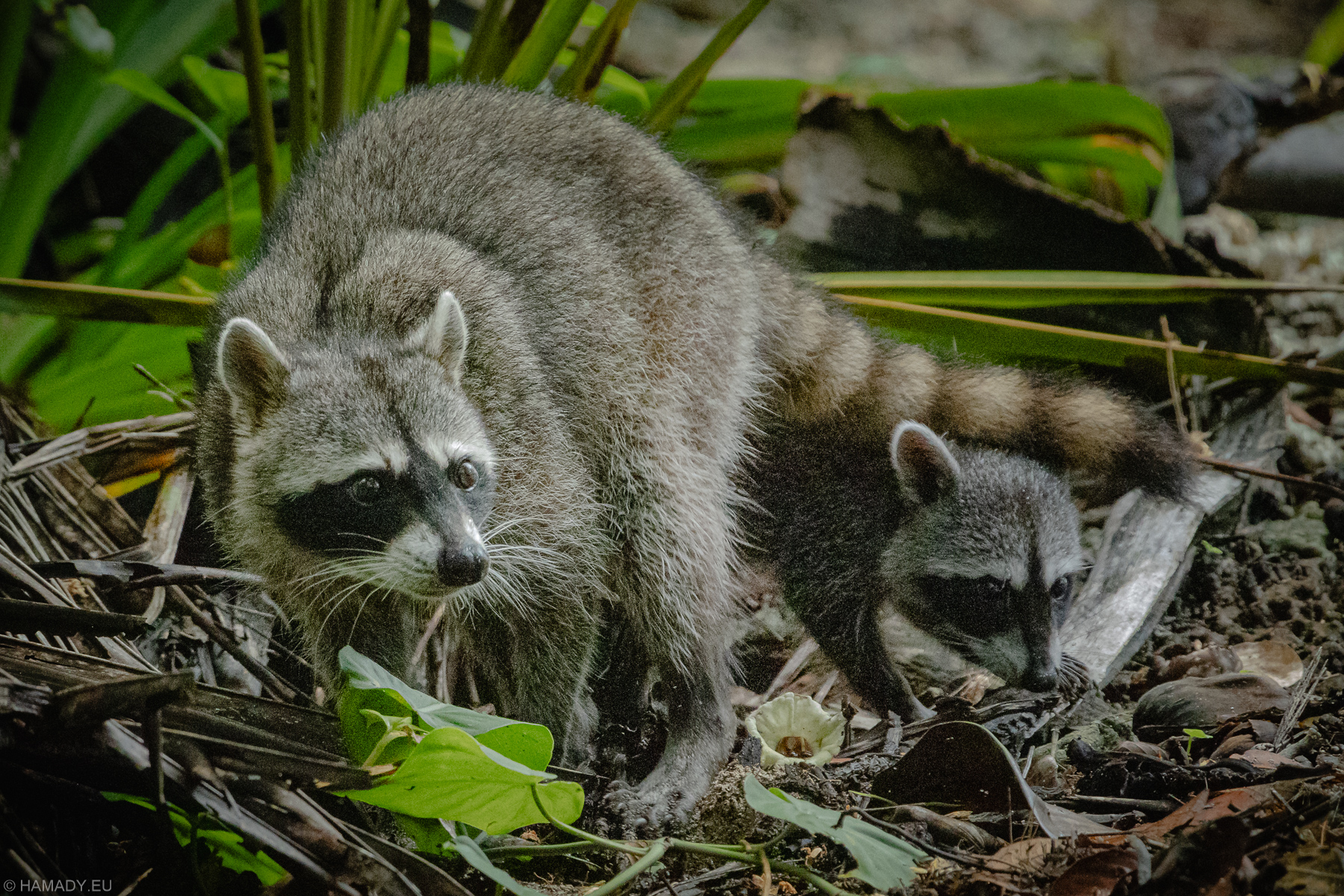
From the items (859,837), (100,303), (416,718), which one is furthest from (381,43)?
(859,837)

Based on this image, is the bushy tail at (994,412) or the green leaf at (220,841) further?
the bushy tail at (994,412)

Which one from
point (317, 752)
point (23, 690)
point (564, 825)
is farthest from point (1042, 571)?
point (23, 690)

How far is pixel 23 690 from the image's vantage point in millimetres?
1577

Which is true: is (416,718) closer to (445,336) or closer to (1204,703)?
(445,336)

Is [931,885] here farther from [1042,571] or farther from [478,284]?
[478,284]

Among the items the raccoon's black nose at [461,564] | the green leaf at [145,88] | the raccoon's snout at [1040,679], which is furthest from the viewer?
the green leaf at [145,88]

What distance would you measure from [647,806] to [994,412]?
1.32m

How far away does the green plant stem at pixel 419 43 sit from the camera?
3.10 metres

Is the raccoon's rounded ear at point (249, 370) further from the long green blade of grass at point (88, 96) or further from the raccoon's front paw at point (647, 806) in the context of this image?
the long green blade of grass at point (88, 96)

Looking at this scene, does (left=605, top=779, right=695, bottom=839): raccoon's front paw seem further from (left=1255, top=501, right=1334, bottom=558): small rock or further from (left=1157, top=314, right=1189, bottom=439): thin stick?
(left=1255, top=501, right=1334, bottom=558): small rock

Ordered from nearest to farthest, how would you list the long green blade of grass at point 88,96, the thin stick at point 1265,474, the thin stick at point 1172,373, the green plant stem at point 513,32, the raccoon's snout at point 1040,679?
the raccoon's snout at point 1040,679
the thin stick at point 1265,474
the thin stick at point 1172,373
the green plant stem at point 513,32
the long green blade of grass at point 88,96

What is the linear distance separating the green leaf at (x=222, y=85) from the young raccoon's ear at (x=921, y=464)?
2.58 metres

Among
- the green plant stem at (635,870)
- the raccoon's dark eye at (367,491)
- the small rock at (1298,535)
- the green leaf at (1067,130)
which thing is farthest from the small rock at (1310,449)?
the raccoon's dark eye at (367,491)

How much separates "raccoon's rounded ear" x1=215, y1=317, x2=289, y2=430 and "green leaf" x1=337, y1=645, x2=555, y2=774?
637 millimetres
